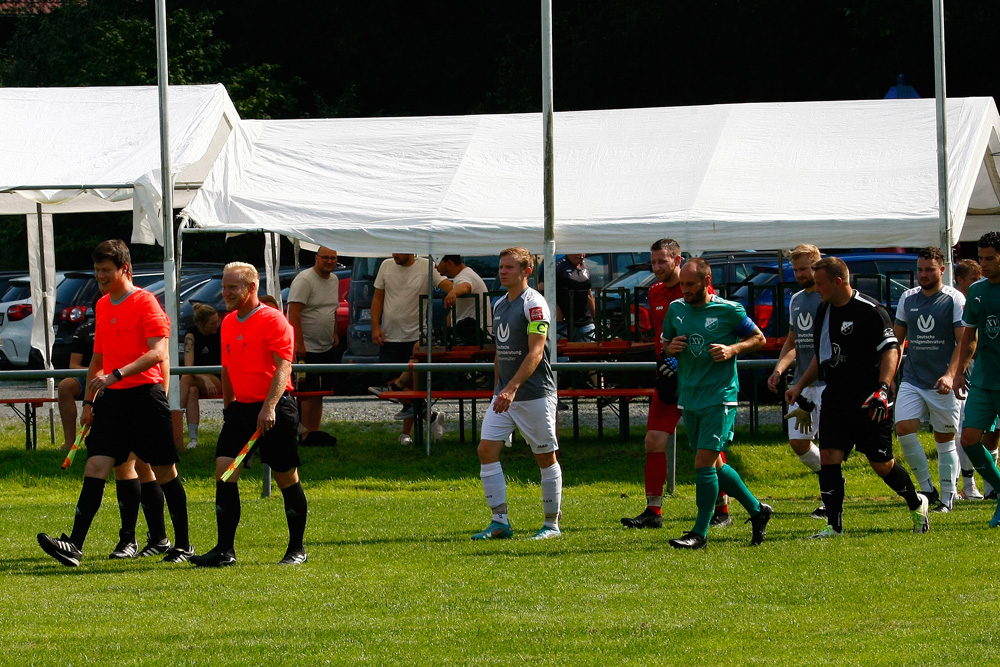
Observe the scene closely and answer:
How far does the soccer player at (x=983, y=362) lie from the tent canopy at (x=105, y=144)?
25.4 ft

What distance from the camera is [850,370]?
8.87 meters

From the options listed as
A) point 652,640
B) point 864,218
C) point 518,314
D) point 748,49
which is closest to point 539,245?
point 864,218

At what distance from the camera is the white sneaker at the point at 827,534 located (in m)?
9.15

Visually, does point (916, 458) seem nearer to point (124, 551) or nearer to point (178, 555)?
point (178, 555)

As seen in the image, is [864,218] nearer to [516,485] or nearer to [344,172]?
[516,485]

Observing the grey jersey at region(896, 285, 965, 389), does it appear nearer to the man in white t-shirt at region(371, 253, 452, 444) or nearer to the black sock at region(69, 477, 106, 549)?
the black sock at region(69, 477, 106, 549)

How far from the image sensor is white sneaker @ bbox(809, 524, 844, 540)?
9.15 metres

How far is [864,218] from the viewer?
12.9 m

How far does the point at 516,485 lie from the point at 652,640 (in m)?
6.62

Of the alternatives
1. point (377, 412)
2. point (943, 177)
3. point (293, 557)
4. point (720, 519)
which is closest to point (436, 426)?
point (377, 412)

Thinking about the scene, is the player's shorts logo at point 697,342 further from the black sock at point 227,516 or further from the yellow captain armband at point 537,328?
the black sock at point 227,516

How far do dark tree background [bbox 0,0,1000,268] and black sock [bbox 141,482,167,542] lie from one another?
73.0ft

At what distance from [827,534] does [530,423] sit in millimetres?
2017

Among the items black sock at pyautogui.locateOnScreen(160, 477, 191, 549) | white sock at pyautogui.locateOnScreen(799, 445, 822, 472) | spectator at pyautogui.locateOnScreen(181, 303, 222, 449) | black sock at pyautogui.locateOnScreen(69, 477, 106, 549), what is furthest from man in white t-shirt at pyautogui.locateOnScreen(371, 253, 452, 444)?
black sock at pyautogui.locateOnScreen(69, 477, 106, 549)
